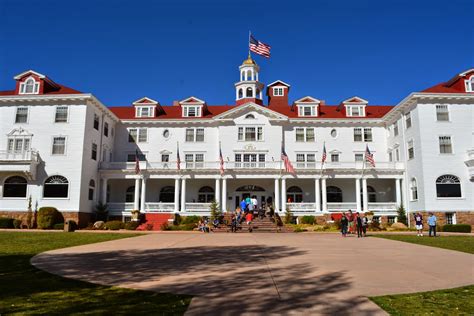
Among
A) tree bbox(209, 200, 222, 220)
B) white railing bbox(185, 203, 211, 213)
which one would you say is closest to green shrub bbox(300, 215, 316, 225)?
tree bbox(209, 200, 222, 220)

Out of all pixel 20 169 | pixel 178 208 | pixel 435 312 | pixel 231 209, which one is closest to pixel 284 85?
pixel 231 209

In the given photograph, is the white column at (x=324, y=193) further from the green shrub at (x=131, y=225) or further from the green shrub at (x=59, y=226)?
the green shrub at (x=59, y=226)

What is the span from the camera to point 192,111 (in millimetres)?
44875

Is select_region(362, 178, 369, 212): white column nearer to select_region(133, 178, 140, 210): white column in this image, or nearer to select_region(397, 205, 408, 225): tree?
select_region(397, 205, 408, 225): tree

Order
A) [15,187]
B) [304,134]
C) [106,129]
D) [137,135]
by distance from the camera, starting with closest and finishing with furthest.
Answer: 1. [15,187]
2. [106,129]
3. [304,134]
4. [137,135]

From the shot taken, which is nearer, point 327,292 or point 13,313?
point 13,313

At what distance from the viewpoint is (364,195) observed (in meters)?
38.8

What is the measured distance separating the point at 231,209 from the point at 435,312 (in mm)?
36404

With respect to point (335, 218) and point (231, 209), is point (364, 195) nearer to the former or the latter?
point (335, 218)

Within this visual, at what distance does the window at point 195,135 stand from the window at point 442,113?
80.8ft

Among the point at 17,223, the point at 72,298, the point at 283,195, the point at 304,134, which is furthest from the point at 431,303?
the point at 304,134

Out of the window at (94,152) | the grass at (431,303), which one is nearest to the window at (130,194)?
the window at (94,152)

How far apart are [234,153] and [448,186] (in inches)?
852

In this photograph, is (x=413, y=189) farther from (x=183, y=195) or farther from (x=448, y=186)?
(x=183, y=195)
